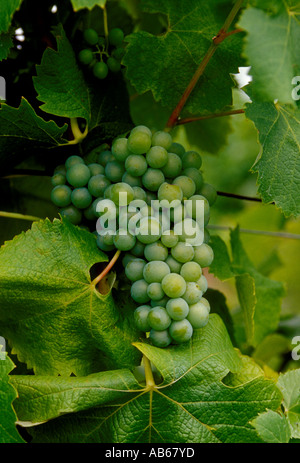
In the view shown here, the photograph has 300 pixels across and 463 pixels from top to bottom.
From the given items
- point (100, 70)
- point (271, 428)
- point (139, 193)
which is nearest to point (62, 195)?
point (139, 193)

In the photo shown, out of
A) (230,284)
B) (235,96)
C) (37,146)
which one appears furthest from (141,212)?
(230,284)

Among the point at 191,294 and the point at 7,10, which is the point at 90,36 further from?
the point at 191,294

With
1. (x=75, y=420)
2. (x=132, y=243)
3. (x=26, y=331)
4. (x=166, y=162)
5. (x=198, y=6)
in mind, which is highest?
(x=198, y=6)

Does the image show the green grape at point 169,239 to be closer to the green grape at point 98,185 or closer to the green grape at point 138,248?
the green grape at point 138,248

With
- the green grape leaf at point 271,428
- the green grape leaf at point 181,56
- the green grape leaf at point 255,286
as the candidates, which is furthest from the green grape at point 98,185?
the green grape leaf at point 271,428

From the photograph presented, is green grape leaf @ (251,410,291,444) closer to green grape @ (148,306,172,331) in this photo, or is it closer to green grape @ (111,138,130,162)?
green grape @ (148,306,172,331)

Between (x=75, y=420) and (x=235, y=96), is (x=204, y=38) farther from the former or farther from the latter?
(x=75, y=420)

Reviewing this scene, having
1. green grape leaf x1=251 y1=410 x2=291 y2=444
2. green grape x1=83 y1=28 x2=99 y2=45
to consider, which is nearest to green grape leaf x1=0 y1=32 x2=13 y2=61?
green grape x1=83 y1=28 x2=99 y2=45
